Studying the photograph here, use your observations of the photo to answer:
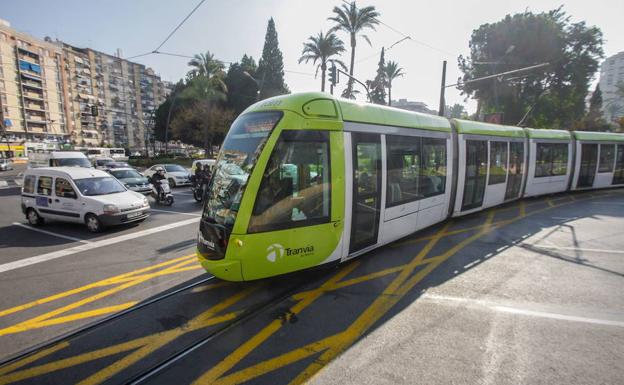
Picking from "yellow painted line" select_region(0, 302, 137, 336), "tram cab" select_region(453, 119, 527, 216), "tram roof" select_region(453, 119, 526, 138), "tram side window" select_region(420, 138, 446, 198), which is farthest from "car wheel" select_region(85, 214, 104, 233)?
"tram roof" select_region(453, 119, 526, 138)

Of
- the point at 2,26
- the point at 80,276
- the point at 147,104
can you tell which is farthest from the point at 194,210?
the point at 147,104

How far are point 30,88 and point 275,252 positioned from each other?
90348 millimetres

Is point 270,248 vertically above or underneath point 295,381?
above

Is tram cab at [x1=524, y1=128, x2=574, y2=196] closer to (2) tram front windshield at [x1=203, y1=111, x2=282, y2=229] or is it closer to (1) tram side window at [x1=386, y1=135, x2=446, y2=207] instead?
(1) tram side window at [x1=386, y1=135, x2=446, y2=207]

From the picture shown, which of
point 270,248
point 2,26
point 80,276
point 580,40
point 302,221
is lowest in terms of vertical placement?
point 80,276

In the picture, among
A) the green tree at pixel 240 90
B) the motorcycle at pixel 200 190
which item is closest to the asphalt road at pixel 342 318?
the motorcycle at pixel 200 190

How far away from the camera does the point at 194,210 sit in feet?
38.4

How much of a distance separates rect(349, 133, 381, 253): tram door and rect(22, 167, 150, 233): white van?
23.6 feet

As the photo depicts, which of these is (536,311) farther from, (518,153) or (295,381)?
(518,153)

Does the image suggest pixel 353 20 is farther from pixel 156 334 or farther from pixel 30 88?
pixel 30 88

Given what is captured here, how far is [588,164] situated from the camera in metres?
13.2

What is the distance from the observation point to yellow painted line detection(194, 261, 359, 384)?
112 inches

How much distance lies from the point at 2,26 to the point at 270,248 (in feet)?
290

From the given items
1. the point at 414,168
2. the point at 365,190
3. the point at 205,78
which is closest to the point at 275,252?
the point at 365,190
